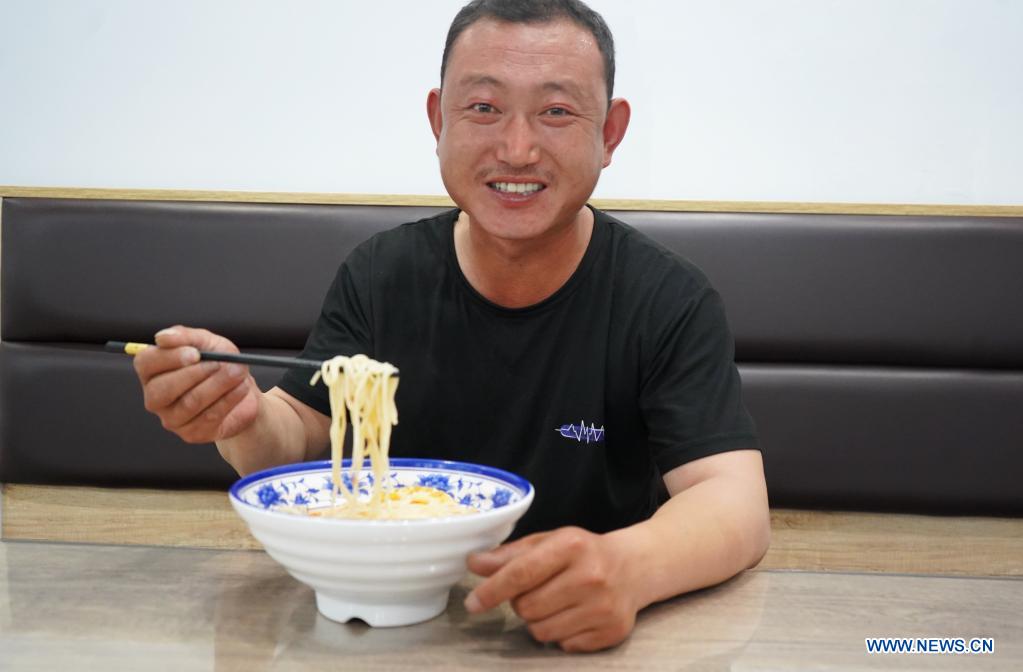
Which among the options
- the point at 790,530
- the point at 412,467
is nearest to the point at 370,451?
the point at 412,467

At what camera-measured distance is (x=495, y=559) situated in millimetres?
850

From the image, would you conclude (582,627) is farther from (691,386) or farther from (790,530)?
(790,530)

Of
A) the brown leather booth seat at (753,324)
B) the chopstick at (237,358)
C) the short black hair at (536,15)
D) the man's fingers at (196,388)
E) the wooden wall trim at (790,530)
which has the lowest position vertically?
the wooden wall trim at (790,530)

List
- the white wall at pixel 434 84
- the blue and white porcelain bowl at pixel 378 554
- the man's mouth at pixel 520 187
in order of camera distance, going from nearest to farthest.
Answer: the blue and white porcelain bowl at pixel 378 554 → the man's mouth at pixel 520 187 → the white wall at pixel 434 84

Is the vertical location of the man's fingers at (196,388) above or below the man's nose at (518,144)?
below

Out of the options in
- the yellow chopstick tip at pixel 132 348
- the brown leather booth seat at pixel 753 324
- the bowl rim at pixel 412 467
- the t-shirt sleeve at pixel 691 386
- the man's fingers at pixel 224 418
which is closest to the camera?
the bowl rim at pixel 412 467

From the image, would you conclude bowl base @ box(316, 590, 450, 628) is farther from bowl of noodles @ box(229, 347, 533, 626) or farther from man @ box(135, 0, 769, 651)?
man @ box(135, 0, 769, 651)

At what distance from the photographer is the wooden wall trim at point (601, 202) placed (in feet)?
7.29

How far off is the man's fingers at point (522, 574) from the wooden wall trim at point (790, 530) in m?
1.54

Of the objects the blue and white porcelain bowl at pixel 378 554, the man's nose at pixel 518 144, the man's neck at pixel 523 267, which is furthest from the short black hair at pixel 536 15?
the blue and white porcelain bowl at pixel 378 554

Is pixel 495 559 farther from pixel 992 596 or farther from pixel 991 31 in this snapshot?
pixel 991 31

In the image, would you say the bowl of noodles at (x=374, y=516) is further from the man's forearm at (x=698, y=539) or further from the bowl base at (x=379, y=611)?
the man's forearm at (x=698, y=539)

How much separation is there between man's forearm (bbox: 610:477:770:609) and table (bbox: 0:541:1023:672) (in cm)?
3

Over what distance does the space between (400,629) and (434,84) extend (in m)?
1.86
